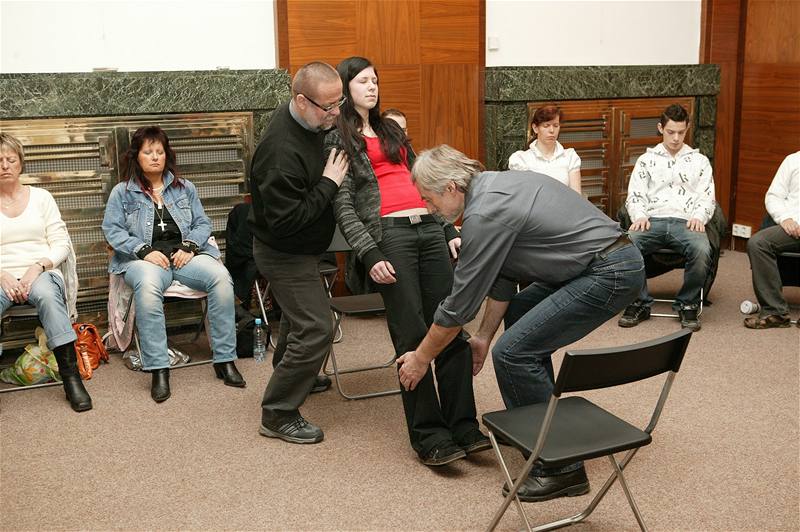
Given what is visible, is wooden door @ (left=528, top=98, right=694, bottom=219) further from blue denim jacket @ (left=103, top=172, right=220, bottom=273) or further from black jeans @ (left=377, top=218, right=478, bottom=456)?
black jeans @ (left=377, top=218, right=478, bottom=456)

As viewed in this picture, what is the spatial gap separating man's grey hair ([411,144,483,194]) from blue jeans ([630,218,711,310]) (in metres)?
2.78

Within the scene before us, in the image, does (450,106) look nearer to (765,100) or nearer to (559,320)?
(765,100)

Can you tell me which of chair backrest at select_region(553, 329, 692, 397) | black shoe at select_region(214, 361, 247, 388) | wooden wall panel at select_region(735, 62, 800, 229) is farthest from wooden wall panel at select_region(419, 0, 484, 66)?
chair backrest at select_region(553, 329, 692, 397)

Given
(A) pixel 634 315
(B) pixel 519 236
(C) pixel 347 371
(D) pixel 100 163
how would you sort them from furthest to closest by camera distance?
(A) pixel 634 315
(D) pixel 100 163
(C) pixel 347 371
(B) pixel 519 236

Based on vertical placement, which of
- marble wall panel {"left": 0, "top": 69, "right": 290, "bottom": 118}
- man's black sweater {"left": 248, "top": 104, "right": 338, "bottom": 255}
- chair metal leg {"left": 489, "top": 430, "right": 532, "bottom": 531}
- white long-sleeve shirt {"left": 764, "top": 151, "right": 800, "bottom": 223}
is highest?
marble wall panel {"left": 0, "top": 69, "right": 290, "bottom": 118}

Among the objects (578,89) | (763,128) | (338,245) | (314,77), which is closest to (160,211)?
(338,245)

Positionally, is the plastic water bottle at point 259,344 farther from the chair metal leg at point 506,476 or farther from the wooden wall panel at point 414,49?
the chair metal leg at point 506,476

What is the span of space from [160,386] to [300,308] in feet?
3.82

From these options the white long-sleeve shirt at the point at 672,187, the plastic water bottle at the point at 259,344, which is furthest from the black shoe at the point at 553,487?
the white long-sleeve shirt at the point at 672,187

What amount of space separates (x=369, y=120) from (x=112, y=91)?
2.24 metres

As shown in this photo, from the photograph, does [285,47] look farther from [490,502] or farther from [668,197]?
[490,502]

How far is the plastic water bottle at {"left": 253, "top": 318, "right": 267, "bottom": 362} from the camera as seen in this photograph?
492 centimetres

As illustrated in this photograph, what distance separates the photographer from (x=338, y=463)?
3525mm

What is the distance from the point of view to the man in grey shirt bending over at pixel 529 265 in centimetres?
287
